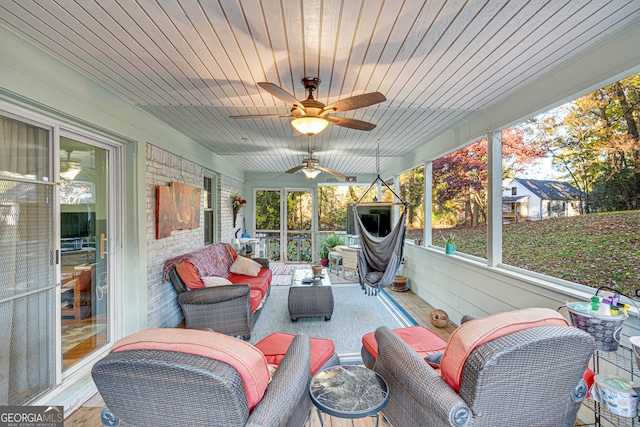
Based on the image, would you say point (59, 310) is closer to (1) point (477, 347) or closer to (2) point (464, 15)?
(1) point (477, 347)

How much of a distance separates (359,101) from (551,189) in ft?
5.70

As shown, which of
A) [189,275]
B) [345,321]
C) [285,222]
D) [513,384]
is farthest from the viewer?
[285,222]

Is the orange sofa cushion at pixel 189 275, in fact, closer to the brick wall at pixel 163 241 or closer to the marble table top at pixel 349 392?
the brick wall at pixel 163 241

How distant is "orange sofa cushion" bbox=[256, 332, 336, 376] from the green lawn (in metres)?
1.81

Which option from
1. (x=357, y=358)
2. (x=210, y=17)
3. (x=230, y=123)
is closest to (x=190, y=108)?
(x=230, y=123)

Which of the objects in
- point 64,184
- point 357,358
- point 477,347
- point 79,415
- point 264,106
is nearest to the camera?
point 477,347

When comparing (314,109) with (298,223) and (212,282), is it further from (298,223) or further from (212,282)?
(298,223)

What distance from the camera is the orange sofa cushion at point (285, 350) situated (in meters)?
1.71

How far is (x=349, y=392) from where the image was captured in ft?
4.40

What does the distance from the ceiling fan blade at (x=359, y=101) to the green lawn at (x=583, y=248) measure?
167 cm

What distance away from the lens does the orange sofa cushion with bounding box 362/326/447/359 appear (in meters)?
1.81

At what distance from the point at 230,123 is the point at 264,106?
738 mm

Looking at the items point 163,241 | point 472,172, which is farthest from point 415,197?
point 163,241

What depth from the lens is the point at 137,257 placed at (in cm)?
268
